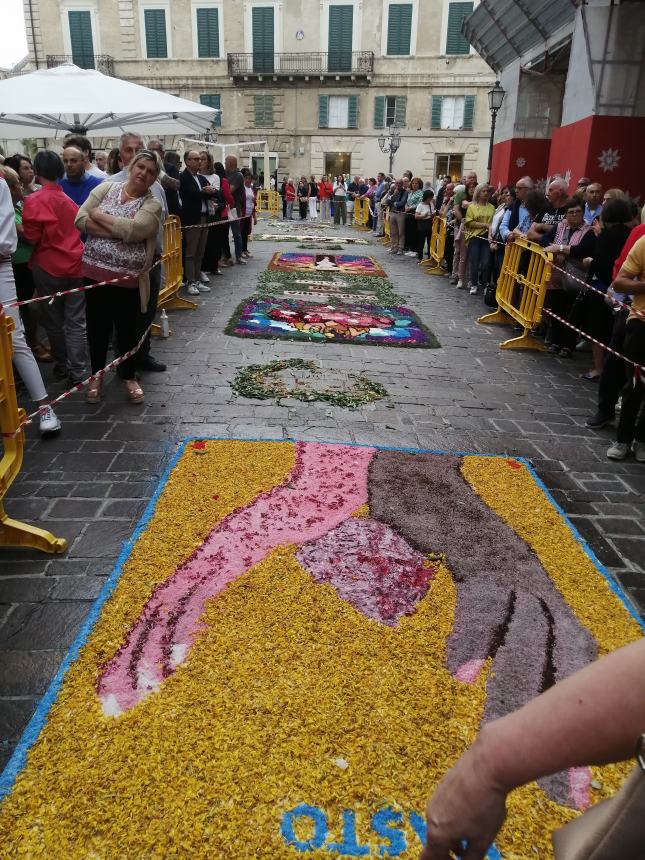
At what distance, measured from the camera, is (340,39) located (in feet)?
111

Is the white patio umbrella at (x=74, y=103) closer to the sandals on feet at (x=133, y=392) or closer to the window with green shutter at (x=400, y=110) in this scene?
the sandals on feet at (x=133, y=392)

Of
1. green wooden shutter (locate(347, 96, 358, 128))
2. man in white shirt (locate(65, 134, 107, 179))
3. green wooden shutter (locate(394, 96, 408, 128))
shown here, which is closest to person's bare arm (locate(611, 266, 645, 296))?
man in white shirt (locate(65, 134, 107, 179))

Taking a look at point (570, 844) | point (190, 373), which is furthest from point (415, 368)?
point (570, 844)

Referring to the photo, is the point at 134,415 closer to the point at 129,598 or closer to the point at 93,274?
the point at 93,274

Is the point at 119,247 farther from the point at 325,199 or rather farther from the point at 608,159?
the point at 325,199

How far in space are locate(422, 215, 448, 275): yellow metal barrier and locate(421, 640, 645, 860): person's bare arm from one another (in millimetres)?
13138

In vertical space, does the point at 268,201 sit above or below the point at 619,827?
above

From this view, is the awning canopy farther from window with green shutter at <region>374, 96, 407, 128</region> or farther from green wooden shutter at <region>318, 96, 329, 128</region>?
green wooden shutter at <region>318, 96, 329, 128</region>

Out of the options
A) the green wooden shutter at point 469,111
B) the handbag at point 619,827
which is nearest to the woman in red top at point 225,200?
the handbag at point 619,827

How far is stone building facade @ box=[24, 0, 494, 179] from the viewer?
33.2 meters

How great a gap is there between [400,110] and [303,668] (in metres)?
36.8

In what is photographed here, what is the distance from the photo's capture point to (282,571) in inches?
123

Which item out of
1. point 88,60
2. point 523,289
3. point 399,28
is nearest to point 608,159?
point 523,289

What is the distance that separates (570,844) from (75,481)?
360 cm
